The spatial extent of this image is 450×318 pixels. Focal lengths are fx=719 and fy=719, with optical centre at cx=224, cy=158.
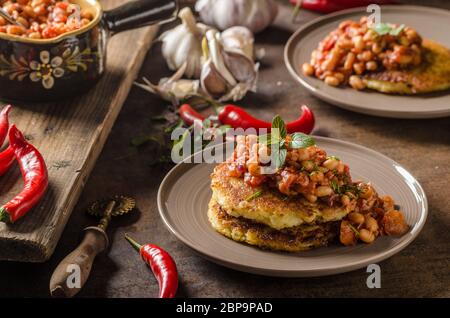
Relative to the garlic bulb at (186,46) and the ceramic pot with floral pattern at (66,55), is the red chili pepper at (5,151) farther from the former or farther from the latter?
the garlic bulb at (186,46)

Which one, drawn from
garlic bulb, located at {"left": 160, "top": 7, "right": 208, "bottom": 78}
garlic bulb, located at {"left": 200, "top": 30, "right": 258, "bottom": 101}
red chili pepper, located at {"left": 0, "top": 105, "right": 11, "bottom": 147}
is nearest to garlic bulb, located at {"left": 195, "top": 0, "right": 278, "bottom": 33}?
garlic bulb, located at {"left": 160, "top": 7, "right": 208, "bottom": 78}

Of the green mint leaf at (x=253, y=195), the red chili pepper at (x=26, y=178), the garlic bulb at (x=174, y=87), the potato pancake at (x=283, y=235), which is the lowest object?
the garlic bulb at (x=174, y=87)

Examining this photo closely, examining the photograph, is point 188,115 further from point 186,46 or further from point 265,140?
point 265,140

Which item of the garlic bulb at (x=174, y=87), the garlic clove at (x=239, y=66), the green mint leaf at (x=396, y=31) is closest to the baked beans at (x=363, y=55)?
the green mint leaf at (x=396, y=31)

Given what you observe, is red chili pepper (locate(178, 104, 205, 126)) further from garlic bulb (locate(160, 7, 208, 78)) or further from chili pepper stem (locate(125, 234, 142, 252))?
chili pepper stem (locate(125, 234, 142, 252))

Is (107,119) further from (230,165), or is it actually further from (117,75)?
(230,165)

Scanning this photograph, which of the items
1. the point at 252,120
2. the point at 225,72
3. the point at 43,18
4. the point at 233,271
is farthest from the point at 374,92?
the point at 43,18
